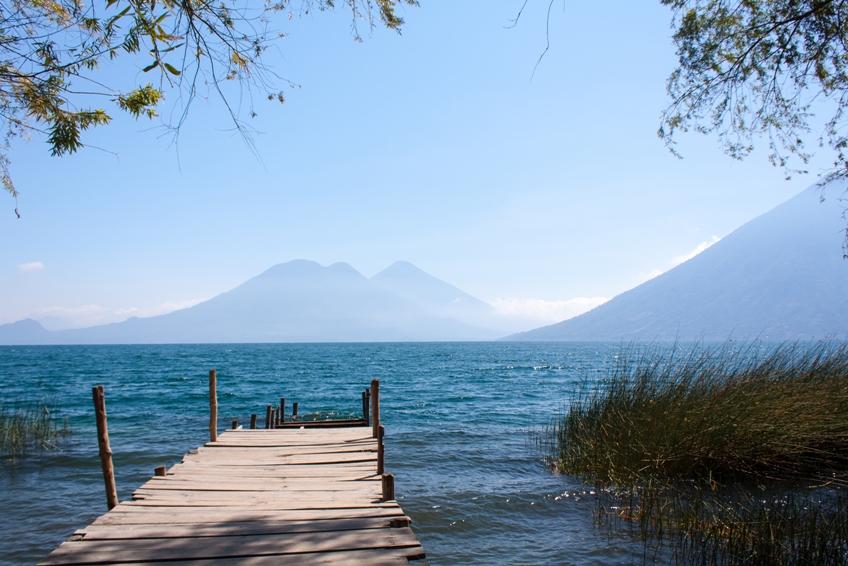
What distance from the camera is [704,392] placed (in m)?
9.49

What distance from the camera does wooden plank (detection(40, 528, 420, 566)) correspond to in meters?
4.59

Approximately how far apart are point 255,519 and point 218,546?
2.49 ft

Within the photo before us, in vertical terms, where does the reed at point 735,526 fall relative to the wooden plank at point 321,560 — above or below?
below

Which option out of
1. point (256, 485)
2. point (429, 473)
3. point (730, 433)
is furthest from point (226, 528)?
point (730, 433)

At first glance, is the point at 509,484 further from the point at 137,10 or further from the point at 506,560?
the point at 137,10

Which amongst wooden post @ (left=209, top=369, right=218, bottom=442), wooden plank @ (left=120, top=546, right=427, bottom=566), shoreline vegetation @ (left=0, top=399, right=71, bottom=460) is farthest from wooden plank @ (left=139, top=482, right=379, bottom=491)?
shoreline vegetation @ (left=0, top=399, right=71, bottom=460)

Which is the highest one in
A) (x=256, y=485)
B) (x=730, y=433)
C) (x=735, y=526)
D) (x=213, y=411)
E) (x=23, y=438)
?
(x=213, y=411)

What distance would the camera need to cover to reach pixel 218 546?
480 centimetres

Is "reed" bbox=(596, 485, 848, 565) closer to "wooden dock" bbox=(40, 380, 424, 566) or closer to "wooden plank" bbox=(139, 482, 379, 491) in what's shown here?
"wooden dock" bbox=(40, 380, 424, 566)

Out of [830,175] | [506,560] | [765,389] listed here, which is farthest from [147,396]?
[830,175]

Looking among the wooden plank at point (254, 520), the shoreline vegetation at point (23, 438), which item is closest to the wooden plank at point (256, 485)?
the wooden plank at point (254, 520)

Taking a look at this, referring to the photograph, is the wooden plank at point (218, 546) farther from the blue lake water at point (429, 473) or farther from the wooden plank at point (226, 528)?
the blue lake water at point (429, 473)

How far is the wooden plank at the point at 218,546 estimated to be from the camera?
15.0ft

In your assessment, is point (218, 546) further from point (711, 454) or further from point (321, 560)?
point (711, 454)
